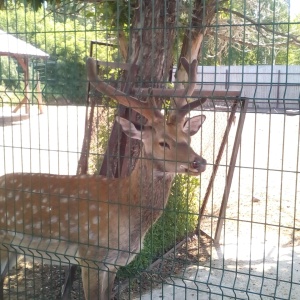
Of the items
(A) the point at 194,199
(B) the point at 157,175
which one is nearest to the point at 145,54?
(B) the point at 157,175

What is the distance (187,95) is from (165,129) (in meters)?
0.42

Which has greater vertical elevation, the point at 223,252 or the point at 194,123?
the point at 194,123

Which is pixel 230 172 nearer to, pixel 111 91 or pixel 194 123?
pixel 194 123

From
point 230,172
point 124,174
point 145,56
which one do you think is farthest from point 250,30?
point 124,174

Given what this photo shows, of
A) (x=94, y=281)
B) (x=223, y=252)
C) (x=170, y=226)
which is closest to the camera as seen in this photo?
(x=94, y=281)

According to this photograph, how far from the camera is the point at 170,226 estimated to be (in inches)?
233

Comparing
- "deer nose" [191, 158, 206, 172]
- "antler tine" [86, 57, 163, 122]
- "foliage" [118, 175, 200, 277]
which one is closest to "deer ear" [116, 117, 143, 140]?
"antler tine" [86, 57, 163, 122]

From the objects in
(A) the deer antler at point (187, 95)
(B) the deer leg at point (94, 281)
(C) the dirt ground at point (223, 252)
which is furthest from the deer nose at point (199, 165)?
(B) the deer leg at point (94, 281)

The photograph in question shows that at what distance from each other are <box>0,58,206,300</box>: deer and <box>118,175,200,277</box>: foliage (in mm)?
802

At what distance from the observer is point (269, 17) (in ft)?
23.0

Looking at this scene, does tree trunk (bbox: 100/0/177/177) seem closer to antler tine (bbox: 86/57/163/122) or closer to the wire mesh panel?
the wire mesh panel

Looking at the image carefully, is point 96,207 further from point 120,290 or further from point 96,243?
point 120,290

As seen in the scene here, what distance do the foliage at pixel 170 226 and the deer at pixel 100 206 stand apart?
0.80 m

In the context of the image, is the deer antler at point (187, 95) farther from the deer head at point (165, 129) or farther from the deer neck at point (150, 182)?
the deer neck at point (150, 182)
